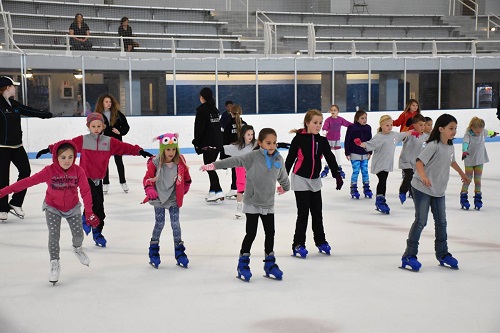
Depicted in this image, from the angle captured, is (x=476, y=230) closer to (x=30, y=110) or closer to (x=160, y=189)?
(x=160, y=189)

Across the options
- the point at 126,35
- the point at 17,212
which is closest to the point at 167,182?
the point at 17,212

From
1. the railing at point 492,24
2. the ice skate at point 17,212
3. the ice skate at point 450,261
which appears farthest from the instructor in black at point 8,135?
the railing at point 492,24

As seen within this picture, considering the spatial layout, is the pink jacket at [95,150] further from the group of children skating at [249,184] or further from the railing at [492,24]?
the railing at [492,24]

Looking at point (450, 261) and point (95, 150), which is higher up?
point (95, 150)

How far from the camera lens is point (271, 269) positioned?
17.0 ft

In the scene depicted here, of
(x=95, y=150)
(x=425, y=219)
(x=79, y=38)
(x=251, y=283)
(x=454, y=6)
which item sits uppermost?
(x=454, y=6)

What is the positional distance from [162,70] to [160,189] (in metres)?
14.2

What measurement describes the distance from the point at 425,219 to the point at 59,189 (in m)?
2.63

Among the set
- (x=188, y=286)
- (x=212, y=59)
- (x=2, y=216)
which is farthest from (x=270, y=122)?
(x=188, y=286)

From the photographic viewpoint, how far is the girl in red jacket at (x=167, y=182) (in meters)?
5.46

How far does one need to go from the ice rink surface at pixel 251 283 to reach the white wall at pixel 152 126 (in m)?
9.03

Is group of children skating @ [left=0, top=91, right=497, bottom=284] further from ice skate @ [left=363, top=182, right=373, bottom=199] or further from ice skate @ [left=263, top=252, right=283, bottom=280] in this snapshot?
ice skate @ [left=363, top=182, right=373, bottom=199]

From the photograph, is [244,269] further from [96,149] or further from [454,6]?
[454,6]

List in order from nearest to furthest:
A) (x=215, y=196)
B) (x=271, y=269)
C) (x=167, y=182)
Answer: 1. (x=271, y=269)
2. (x=167, y=182)
3. (x=215, y=196)
